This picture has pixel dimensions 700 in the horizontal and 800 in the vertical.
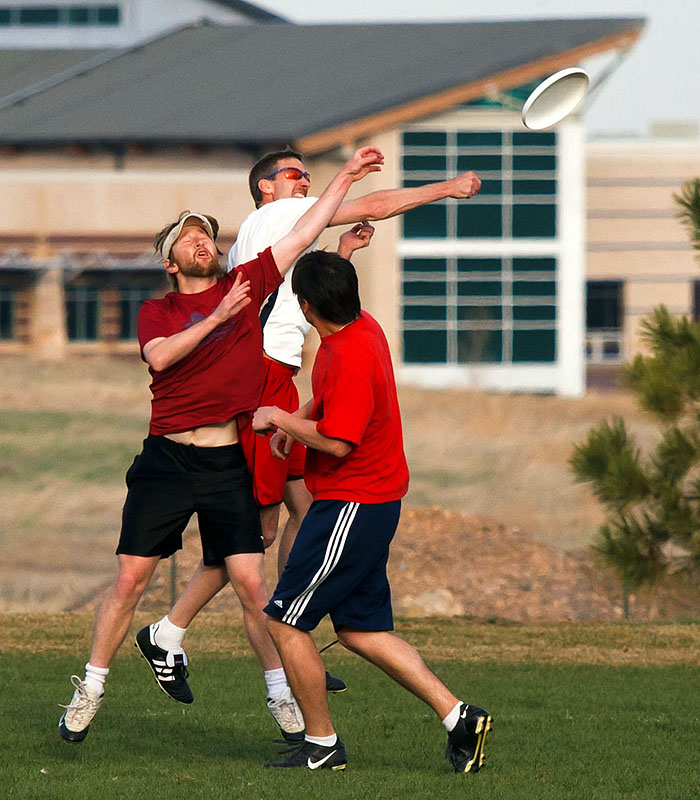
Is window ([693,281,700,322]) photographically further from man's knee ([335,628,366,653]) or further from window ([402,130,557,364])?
man's knee ([335,628,366,653])

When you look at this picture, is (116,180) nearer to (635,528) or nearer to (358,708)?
(635,528)

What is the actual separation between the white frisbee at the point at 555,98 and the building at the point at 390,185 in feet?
118

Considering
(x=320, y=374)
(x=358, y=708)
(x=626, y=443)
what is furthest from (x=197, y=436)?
(x=626, y=443)

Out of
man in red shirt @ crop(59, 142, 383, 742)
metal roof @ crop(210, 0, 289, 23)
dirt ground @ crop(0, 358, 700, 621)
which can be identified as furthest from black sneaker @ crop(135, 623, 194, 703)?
metal roof @ crop(210, 0, 289, 23)

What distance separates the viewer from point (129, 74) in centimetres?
4884

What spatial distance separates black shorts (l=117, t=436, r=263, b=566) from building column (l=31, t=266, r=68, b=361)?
3992 centimetres

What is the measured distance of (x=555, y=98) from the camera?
7125 millimetres

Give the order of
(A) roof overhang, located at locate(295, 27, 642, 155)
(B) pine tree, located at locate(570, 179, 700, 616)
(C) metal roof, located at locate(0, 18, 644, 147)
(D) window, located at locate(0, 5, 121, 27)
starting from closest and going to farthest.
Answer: (B) pine tree, located at locate(570, 179, 700, 616)
(A) roof overhang, located at locate(295, 27, 642, 155)
(C) metal roof, located at locate(0, 18, 644, 147)
(D) window, located at locate(0, 5, 121, 27)

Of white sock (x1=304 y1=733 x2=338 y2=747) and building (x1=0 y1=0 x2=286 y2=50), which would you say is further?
building (x1=0 y1=0 x2=286 y2=50)

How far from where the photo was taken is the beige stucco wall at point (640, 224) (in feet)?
171

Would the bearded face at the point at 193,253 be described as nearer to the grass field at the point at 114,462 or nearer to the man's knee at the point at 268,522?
the man's knee at the point at 268,522

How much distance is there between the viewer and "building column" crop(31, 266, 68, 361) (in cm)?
4506

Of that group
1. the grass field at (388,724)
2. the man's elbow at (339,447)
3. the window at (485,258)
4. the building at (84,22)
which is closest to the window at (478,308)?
the window at (485,258)

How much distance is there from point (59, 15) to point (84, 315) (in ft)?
51.3
